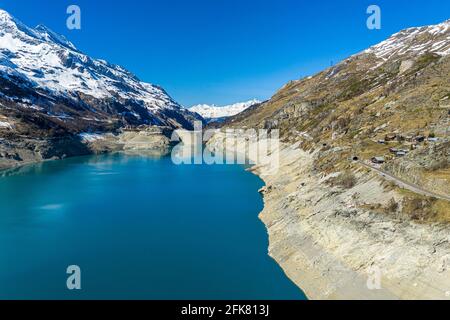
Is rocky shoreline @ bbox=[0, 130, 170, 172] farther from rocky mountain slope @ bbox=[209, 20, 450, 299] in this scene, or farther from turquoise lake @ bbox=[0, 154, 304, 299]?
rocky mountain slope @ bbox=[209, 20, 450, 299]

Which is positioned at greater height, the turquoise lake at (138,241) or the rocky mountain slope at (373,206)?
the rocky mountain slope at (373,206)

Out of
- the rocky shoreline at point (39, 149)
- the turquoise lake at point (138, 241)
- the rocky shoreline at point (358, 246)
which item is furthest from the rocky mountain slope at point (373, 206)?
the rocky shoreline at point (39, 149)

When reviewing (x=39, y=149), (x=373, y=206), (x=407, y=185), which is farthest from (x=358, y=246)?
(x=39, y=149)

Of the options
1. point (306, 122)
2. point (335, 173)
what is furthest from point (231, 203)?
point (306, 122)

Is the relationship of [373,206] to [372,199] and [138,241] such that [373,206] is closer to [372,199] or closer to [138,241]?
[372,199]

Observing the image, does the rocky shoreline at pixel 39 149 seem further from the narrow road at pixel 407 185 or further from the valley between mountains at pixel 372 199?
the narrow road at pixel 407 185
